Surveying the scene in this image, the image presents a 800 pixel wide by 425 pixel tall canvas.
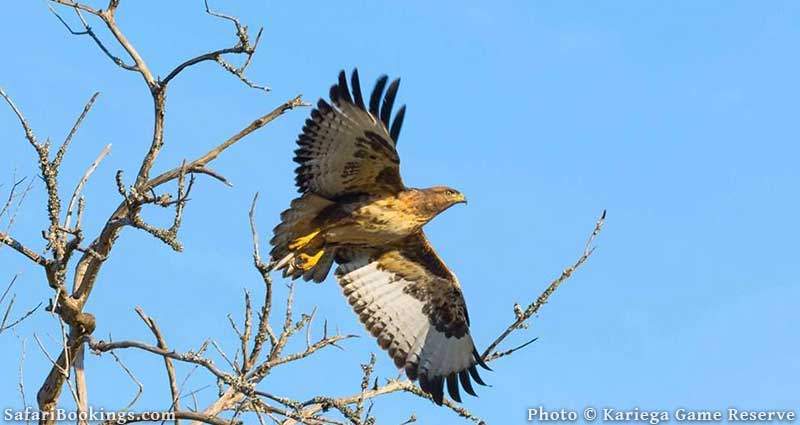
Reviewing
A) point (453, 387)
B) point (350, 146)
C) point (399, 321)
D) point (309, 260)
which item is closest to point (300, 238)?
point (309, 260)

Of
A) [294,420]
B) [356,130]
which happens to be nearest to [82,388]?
[294,420]

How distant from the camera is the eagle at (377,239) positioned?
8.87m

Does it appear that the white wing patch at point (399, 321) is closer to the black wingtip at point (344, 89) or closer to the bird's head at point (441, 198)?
the bird's head at point (441, 198)

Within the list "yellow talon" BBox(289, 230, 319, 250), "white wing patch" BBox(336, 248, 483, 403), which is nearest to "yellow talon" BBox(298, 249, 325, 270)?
"yellow talon" BBox(289, 230, 319, 250)

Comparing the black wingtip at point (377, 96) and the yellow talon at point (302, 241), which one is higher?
the black wingtip at point (377, 96)

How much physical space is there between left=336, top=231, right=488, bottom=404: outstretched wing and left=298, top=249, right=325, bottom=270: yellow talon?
0.44 metres

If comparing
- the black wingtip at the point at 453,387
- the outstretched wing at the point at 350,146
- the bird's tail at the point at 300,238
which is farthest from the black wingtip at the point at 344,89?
the black wingtip at the point at 453,387

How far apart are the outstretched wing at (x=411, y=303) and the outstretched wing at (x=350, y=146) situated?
40.0 inches

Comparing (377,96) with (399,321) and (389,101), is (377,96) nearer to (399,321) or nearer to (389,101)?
(389,101)

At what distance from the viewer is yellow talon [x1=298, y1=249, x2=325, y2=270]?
9.72 meters

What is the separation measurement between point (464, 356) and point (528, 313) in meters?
3.30

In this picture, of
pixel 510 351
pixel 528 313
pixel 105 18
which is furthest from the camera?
pixel 510 351

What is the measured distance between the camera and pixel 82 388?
243 inches

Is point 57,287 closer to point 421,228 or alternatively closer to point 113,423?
point 113,423
